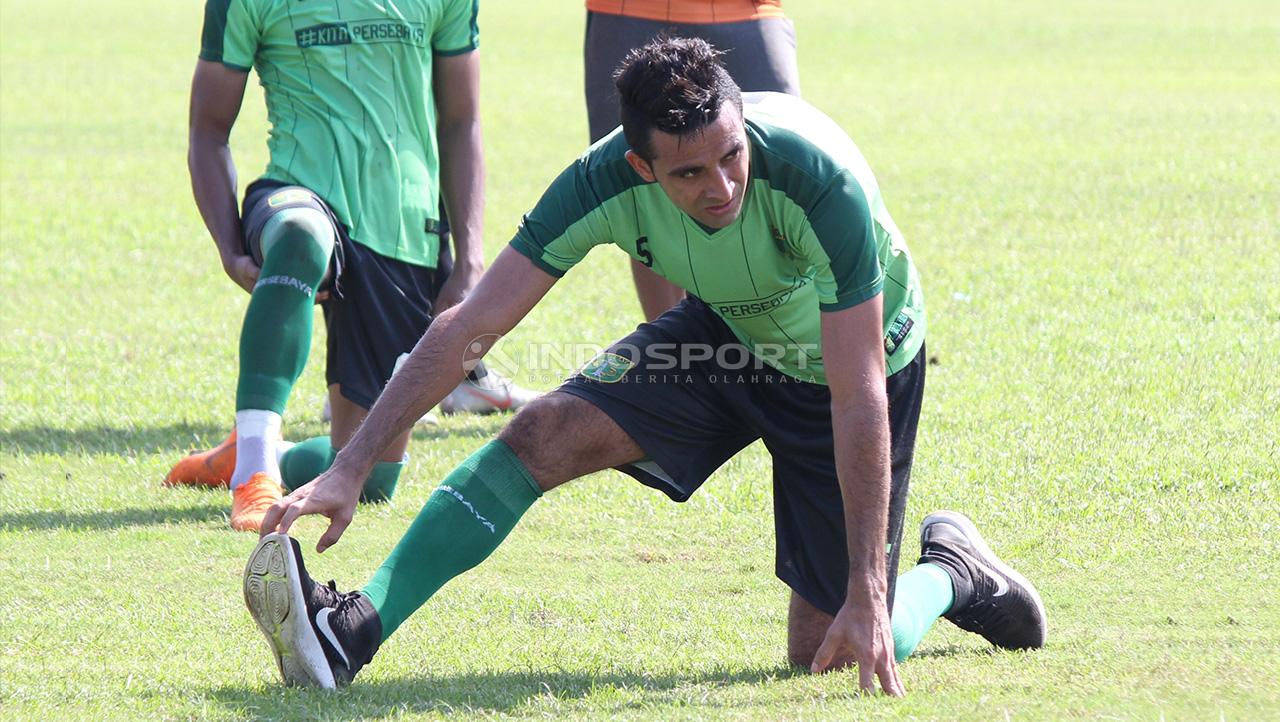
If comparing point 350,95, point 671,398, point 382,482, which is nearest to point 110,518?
point 382,482

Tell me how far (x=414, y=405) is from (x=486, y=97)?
1773cm

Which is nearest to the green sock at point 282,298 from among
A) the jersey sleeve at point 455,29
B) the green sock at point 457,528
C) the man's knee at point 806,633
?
the jersey sleeve at point 455,29

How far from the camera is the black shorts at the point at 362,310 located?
6090 millimetres

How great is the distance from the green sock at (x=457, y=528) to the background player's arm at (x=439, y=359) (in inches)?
8.6

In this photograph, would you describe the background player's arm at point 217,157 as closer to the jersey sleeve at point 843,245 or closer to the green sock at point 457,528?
the green sock at point 457,528

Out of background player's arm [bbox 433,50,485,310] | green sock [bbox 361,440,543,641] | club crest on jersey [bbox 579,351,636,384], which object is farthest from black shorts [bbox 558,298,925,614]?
background player's arm [bbox 433,50,485,310]

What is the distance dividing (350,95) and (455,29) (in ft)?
1.71

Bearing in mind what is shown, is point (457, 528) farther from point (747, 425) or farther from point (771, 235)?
point (771, 235)

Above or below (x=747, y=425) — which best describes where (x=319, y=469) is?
below

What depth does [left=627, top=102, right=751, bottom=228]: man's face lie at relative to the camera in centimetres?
384

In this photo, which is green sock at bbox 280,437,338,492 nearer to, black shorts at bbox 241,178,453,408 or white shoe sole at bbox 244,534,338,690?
black shorts at bbox 241,178,453,408

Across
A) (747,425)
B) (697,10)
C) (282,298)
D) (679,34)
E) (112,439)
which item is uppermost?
(697,10)

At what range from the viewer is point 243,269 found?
604 cm

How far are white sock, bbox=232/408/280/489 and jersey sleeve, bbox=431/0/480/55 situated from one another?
1607 millimetres
